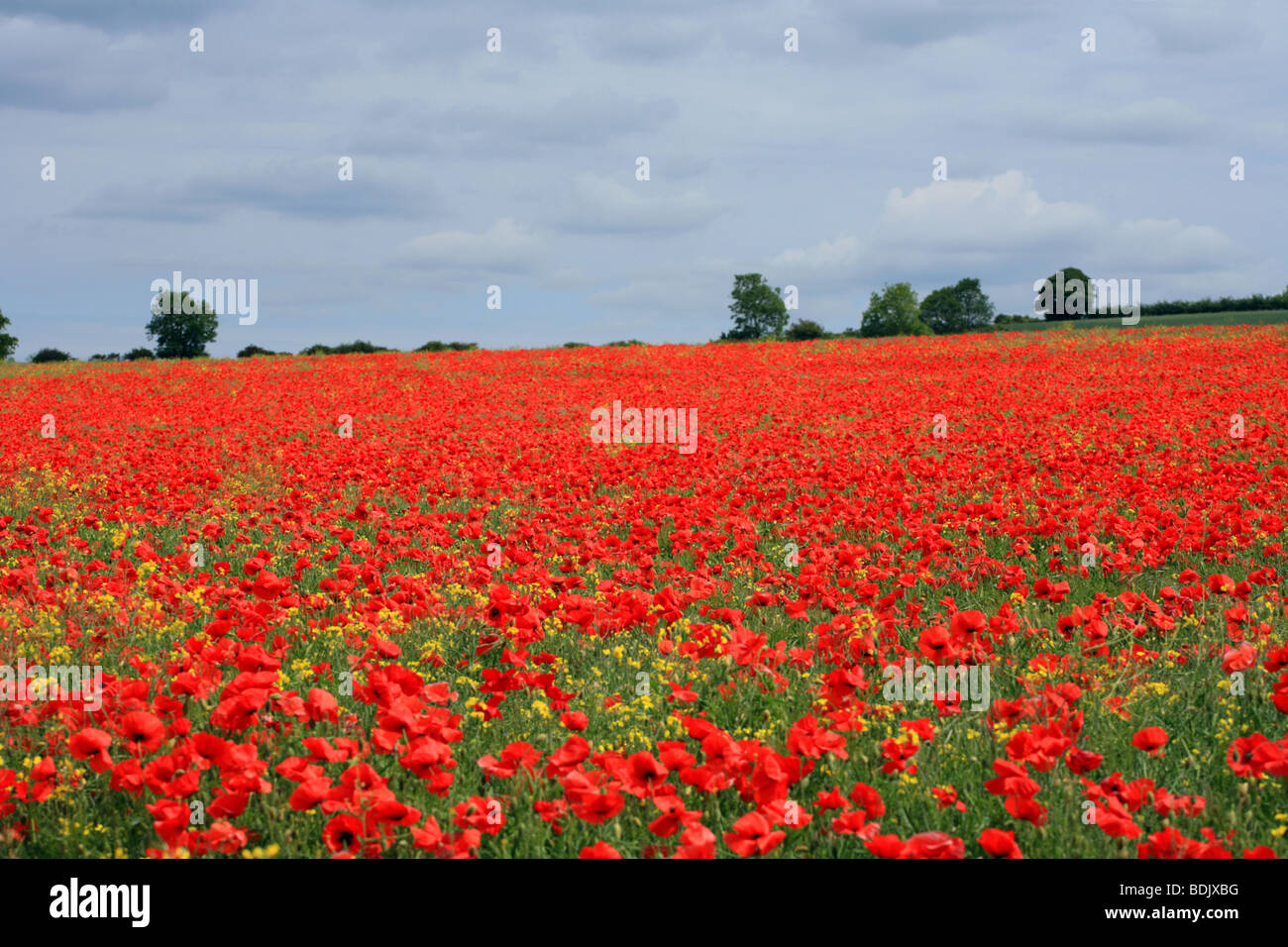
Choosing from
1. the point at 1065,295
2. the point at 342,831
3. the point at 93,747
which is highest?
the point at 1065,295

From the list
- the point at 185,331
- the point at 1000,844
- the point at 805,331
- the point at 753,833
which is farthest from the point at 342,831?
the point at 185,331

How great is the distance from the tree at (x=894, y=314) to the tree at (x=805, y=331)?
40092mm

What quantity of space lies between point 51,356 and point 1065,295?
7495cm

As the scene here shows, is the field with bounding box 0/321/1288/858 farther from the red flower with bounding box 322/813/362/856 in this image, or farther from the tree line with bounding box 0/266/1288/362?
the tree line with bounding box 0/266/1288/362

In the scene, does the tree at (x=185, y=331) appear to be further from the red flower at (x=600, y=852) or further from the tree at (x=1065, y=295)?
the red flower at (x=600, y=852)

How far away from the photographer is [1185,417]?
1491cm

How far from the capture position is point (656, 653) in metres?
5.25

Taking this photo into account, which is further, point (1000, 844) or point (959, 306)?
point (959, 306)

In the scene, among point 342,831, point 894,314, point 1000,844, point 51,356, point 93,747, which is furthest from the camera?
point 894,314

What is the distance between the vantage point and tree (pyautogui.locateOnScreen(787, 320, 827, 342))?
161 ft

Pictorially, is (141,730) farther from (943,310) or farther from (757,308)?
(943,310)

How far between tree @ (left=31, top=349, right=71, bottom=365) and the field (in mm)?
37340

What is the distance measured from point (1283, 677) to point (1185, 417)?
1233cm
